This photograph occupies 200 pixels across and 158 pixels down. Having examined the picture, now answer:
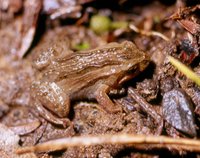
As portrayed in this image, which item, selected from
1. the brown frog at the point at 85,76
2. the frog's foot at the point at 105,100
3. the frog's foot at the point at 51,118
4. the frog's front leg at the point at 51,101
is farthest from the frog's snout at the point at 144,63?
the frog's foot at the point at 51,118

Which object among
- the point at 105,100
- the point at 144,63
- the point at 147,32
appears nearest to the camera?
the point at 105,100

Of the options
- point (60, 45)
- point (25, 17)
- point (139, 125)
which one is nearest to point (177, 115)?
point (139, 125)

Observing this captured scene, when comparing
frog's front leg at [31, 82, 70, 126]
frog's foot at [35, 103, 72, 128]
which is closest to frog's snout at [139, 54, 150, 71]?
frog's front leg at [31, 82, 70, 126]

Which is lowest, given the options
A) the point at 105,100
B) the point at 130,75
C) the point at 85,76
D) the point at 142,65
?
the point at 105,100

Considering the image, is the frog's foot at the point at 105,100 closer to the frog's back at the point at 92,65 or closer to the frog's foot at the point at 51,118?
the frog's back at the point at 92,65

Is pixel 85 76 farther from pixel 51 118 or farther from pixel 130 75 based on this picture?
pixel 51 118

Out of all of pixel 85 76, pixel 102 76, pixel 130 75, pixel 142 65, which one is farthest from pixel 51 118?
pixel 142 65
